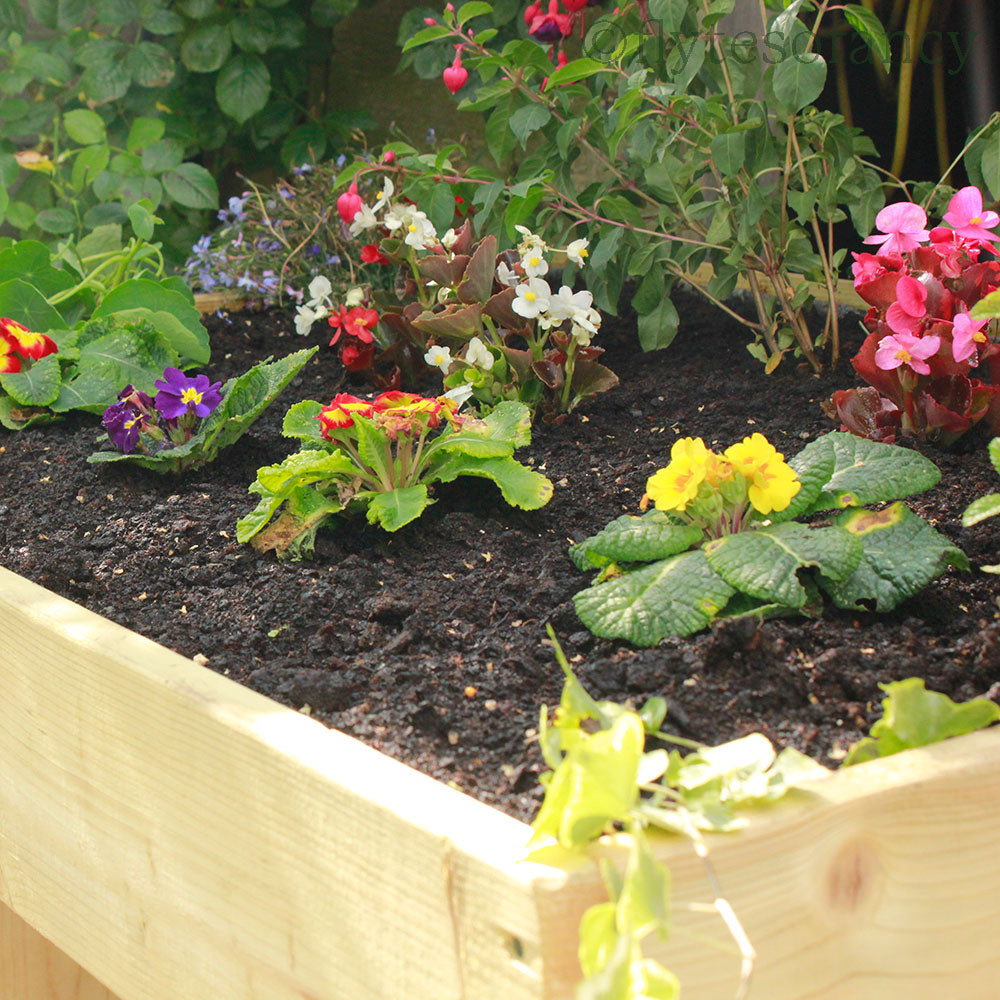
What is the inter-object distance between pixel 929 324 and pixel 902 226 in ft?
0.47

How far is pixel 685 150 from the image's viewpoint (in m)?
2.18

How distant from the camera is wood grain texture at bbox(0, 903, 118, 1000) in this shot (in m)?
1.67

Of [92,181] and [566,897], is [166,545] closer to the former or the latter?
[566,897]

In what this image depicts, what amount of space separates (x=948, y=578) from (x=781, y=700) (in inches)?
13.5

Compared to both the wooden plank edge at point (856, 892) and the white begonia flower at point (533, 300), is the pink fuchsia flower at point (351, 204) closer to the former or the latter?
the white begonia flower at point (533, 300)

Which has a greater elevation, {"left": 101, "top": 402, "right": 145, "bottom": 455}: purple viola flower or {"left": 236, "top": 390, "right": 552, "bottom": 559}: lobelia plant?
{"left": 236, "top": 390, "right": 552, "bottom": 559}: lobelia plant

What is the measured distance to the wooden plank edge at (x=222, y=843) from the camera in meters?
0.76

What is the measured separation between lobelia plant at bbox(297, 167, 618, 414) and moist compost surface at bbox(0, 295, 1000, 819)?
0.28 feet

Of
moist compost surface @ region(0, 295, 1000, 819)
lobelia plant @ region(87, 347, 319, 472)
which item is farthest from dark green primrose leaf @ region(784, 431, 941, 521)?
lobelia plant @ region(87, 347, 319, 472)

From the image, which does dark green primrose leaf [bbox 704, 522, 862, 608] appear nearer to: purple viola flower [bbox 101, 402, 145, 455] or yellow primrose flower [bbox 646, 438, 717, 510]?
yellow primrose flower [bbox 646, 438, 717, 510]

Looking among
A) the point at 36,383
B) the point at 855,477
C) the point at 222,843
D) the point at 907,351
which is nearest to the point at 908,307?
the point at 907,351

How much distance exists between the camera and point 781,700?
101cm

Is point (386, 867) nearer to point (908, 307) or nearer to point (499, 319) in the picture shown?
point (908, 307)

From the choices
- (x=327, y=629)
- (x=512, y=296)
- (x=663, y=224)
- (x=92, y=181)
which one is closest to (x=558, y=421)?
(x=512, y=296)
